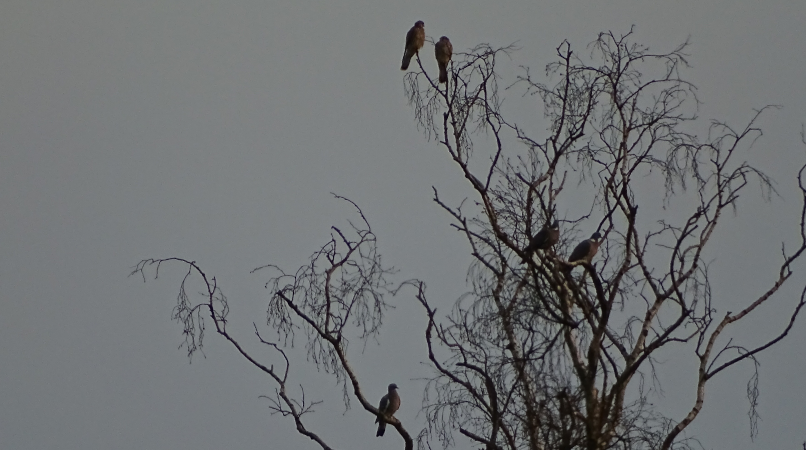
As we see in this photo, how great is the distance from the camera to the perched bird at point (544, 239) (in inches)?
270

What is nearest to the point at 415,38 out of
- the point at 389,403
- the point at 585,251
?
the point at 585,251

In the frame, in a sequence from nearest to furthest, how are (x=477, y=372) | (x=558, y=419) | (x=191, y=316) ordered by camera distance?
(x=558, y=419) < (x=477, y=372) < (x=191, y=316)

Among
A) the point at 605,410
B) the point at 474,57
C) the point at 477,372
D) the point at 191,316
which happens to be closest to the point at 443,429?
the point at 477,372

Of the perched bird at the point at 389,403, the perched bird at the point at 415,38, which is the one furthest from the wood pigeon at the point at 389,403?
the perched bird at the point at 415,38

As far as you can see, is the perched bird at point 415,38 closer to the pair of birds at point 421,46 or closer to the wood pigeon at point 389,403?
the pair of birds at point 421,46

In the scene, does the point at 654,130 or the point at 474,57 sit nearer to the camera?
the point at 474,57

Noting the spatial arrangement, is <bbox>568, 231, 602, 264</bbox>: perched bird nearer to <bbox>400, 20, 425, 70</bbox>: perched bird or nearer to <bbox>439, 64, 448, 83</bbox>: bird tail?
<bbox>439, 64, 448, 83</bbox>: bird tail

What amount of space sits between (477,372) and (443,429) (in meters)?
0.41

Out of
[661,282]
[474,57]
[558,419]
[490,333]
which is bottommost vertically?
[558,419]

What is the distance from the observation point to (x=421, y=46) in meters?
8.82

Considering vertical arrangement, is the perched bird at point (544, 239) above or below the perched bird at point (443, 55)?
below

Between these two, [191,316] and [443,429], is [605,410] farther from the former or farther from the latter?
[191,316]

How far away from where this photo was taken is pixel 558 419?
6.25 meters

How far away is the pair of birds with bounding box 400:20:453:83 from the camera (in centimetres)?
777
